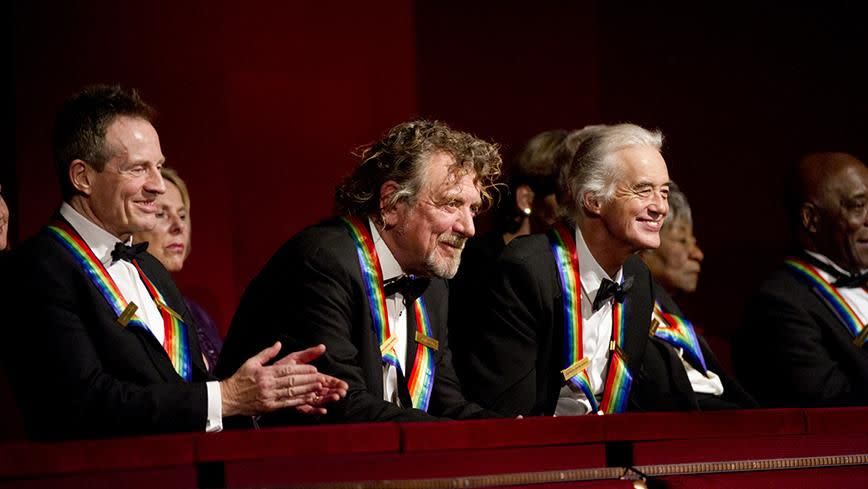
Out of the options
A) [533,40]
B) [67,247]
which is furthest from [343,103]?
[67,247]

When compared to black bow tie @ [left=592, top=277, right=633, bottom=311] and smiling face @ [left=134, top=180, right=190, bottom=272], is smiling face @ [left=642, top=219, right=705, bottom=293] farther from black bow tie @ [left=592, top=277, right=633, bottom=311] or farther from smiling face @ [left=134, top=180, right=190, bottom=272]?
smiling face @ [left=134, top=180, right=190, bottom=272]

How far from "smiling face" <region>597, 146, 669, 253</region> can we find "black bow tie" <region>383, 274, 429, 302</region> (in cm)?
70

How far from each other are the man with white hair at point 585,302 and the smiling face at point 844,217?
97 cm

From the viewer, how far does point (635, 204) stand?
3.80m

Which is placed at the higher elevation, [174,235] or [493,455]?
[174,235]

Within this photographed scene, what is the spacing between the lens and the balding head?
14.9 ft

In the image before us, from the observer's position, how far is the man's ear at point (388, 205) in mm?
3504

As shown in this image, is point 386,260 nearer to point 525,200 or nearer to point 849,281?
point 525,200

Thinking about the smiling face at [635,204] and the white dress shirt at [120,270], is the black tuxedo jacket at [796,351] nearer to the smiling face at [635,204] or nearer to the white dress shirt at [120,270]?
the smiling face at [635,204]

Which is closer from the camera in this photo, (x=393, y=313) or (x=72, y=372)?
(x=72, y=372)

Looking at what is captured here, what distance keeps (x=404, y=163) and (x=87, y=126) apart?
3.02 ft

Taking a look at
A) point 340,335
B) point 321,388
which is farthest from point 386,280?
point 321,388

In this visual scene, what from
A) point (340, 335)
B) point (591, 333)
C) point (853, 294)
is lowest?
point (853, 294)

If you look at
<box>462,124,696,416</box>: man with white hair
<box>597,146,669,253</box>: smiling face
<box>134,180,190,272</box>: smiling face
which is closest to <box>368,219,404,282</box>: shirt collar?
<box>462,124,696,416</box>: man with white hair
